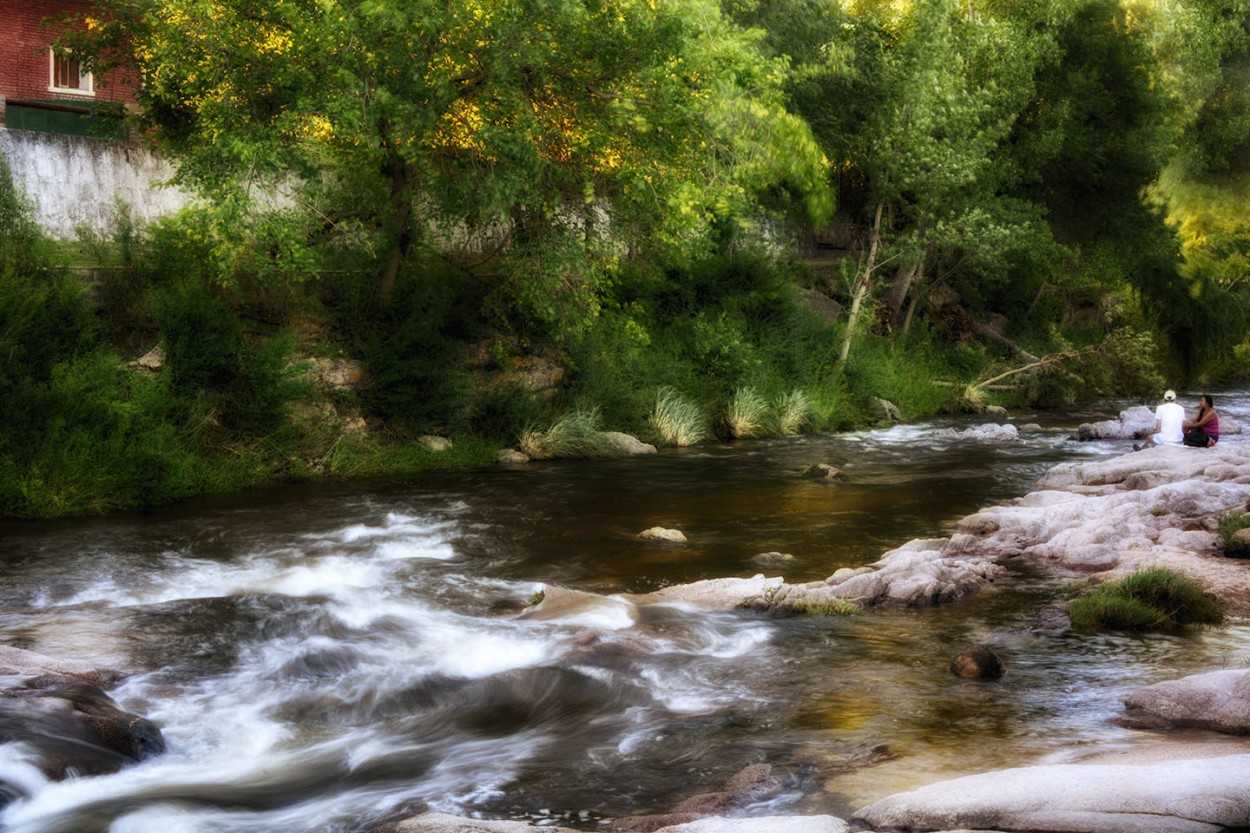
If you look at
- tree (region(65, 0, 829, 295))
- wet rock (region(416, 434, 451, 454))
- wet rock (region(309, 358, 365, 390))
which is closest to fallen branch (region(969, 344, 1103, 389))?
tree (region(65, 0, 829, 295))

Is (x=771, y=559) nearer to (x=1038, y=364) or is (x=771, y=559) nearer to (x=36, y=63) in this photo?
(x=1038, y=364)

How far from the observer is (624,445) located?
2023cm

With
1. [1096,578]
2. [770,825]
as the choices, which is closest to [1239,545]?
[1096,578]

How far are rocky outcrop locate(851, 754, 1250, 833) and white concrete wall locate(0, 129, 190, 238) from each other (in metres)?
14.9

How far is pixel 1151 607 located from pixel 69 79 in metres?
27.3

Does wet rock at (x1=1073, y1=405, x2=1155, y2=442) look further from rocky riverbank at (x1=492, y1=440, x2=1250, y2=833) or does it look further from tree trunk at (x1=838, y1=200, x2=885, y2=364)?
tree trunk at (x1=838, y1=200, x2=885, y2=364)

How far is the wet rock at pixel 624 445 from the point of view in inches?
790

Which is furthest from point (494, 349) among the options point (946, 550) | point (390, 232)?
point (946, 550)

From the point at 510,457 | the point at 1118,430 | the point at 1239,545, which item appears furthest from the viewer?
the point at 1118,430

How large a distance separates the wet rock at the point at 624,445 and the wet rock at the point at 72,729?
12794 mm

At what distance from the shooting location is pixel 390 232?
18.6 m

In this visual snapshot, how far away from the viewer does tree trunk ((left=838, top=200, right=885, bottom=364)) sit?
87.6 feet

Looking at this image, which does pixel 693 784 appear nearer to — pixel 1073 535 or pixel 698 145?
pixel 1073 535

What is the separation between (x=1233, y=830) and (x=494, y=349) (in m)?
15.2
